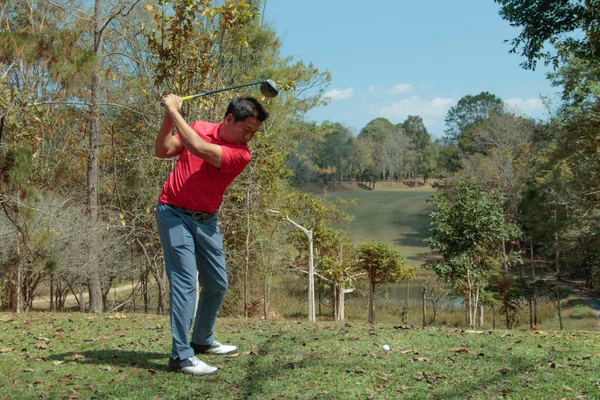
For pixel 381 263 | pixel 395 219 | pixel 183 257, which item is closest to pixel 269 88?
pixel 183 257

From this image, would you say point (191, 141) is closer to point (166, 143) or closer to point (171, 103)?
point (171, 103)

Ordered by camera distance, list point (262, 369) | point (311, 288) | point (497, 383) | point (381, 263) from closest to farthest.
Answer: point (497, 383) → point (262, 369) → point (311, 288) → point (381, 263)

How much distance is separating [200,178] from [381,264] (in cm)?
1820

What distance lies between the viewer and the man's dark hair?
3891mm

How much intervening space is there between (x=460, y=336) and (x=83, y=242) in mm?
10628

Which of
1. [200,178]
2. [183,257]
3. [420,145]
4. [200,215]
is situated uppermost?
[420,145]

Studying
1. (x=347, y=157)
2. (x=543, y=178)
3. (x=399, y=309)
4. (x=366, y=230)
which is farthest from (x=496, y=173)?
(x=347, y=157)

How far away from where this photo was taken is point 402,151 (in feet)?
244

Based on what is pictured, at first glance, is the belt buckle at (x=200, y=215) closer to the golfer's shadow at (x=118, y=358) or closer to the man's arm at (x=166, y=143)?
the man's arm at (x=166, y=143)

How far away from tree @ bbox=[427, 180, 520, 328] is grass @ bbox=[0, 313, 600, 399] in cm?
1192

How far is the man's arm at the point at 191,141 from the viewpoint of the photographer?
3578 millimetres

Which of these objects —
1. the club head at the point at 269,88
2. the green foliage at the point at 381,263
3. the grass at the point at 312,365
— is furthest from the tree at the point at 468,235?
the club head at the point at 269,88

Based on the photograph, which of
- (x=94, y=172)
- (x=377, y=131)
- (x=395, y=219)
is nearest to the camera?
(x=94, y=172)

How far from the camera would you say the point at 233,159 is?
381cm
